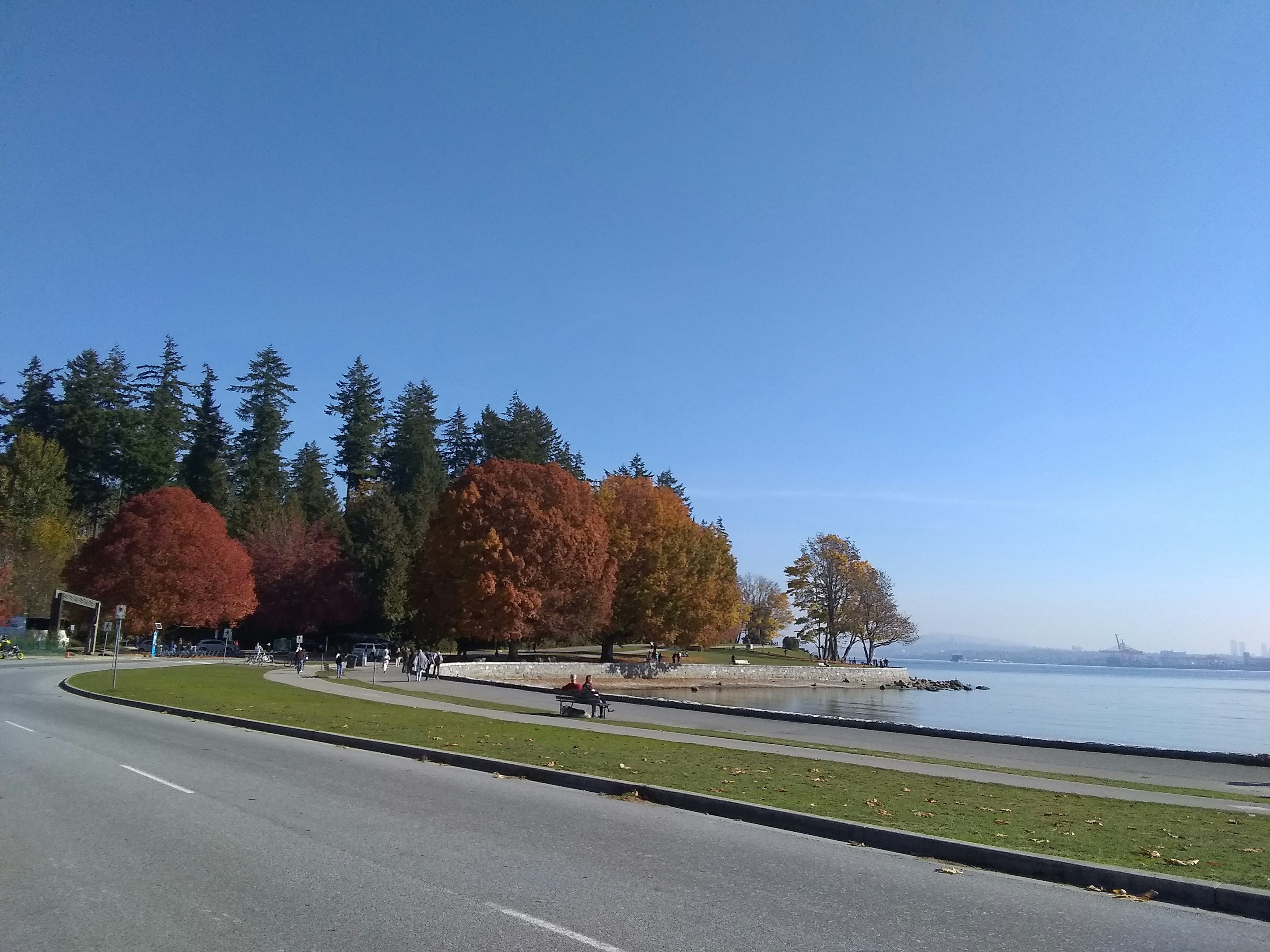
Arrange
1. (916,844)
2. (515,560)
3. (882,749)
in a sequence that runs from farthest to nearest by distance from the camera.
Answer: (515,560), (882,749), (916,844)

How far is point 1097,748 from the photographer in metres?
21.9

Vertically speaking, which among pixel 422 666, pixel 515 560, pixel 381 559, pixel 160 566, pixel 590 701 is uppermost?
pixel 381 559

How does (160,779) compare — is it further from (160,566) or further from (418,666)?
(160,566)

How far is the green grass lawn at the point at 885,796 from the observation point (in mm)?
Result: 9109

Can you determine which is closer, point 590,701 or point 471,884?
point 471,884

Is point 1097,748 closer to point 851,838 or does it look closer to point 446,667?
point 851,838

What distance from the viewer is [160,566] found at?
58.9m

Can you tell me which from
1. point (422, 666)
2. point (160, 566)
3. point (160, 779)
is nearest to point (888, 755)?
point (160, 779)

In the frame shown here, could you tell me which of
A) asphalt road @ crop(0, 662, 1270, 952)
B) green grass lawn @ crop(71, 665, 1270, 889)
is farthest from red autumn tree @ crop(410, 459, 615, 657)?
asphalt road @ crop(0, 662, 1270, 952)

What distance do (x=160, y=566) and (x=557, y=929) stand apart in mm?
61180

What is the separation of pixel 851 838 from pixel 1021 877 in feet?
6.17

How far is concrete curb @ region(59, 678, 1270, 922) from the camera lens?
24.7ft

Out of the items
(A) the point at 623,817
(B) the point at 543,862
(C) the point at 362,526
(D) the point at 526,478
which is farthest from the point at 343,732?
(C) the point at 362,526

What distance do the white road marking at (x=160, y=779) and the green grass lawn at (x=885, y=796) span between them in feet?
16.3
